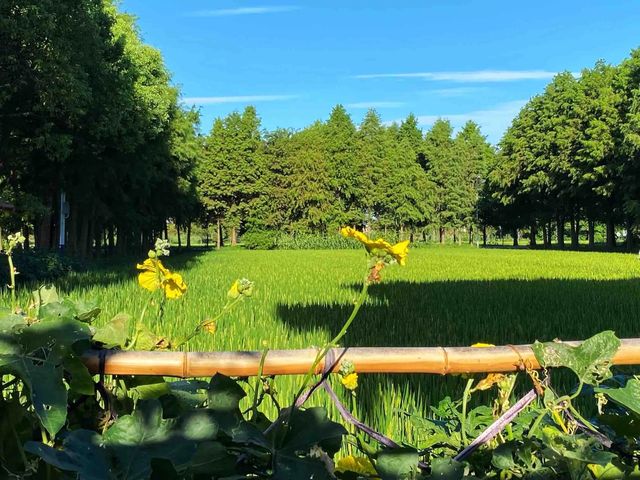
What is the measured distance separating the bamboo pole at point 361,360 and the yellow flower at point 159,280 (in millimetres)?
163

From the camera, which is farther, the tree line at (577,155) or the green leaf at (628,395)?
the tree line at (577,155)

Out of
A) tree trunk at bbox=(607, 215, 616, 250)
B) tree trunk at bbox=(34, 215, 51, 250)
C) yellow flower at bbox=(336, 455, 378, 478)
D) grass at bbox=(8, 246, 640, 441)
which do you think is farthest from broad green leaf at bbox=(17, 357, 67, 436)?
tree trunk at bbox=(607, 215, 616, 250)

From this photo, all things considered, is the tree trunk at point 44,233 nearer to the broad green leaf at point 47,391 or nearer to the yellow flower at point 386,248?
the broad green leaf at point 47,391

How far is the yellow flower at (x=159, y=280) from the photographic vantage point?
105 cm

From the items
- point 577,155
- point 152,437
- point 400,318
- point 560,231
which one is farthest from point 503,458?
point 560,231

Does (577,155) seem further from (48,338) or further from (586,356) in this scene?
(48,338)

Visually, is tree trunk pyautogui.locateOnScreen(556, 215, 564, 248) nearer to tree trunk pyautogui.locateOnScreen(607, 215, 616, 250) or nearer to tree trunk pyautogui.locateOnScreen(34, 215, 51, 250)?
tree trunk pyautogui.locateOnScreen(607, 215, 616, 250)

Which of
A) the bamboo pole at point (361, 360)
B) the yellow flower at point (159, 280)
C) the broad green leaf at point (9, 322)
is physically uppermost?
the yellow flower at point (159, 280)

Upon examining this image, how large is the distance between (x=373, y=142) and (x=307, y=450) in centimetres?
5167

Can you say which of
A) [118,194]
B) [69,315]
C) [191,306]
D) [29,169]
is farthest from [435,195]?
[69,315]

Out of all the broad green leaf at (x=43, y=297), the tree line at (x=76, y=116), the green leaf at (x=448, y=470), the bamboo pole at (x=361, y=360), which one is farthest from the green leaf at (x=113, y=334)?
the tree line at (x=76, y=116)

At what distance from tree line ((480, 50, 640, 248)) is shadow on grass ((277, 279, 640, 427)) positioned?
2207 centimetres

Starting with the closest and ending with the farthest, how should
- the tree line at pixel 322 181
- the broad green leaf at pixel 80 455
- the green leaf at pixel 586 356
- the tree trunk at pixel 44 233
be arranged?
the broad green leaf at pixel 80 455 < the green leaf at pixel 586 356 < the tree trunk at pixel 44 233 < the tree line at pixel 322 181

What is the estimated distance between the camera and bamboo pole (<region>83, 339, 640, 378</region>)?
0.93 m
